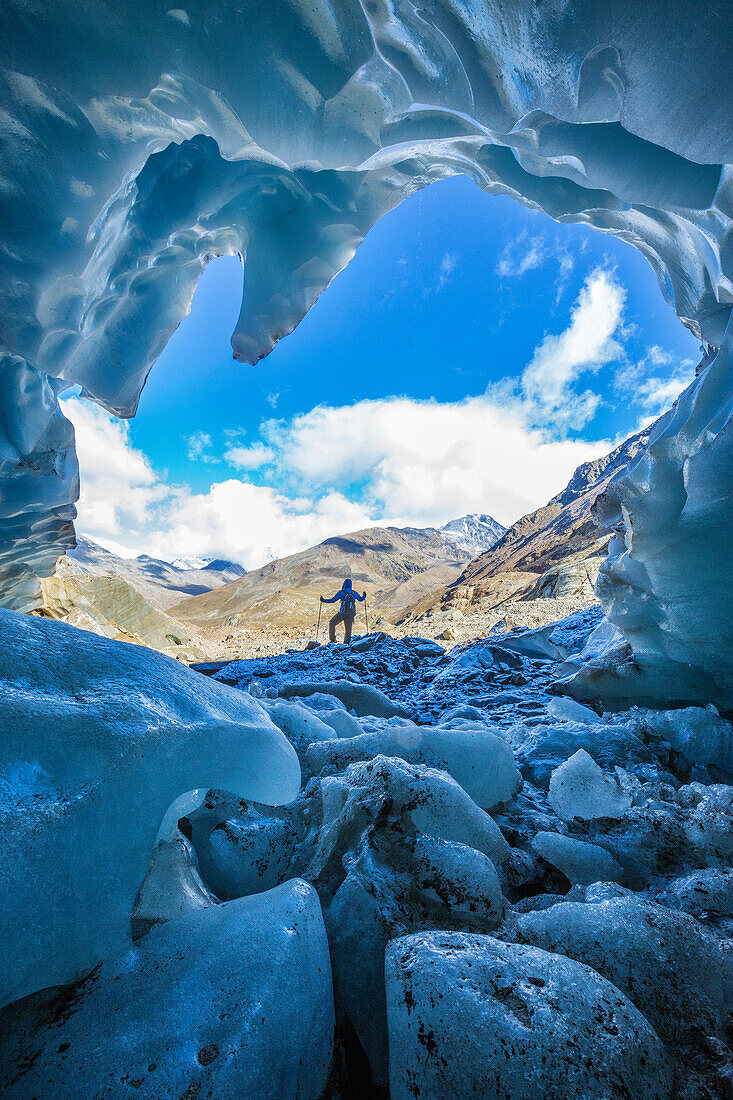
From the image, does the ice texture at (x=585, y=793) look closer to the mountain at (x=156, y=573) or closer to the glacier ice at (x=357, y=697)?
the glacier ice at (x=357, y=697)

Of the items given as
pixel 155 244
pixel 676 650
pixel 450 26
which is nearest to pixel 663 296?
pixel 450 26

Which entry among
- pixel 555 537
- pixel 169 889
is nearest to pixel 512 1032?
pixel 169 889

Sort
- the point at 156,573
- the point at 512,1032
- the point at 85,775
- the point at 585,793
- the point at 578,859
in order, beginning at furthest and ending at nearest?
the point at 156,573
the point at 585,793
the point at 578,859
the point at 85,775
the point at 512,1032

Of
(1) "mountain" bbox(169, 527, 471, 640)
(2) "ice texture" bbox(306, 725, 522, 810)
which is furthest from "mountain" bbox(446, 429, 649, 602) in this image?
(2) "ice texture" bbox(306, 725, 522, 810)

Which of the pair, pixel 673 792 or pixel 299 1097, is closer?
pixel 299 1097

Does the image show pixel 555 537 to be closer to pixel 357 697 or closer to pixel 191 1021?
pixel 357 697

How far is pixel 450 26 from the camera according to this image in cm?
198

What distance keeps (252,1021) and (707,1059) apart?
92cm

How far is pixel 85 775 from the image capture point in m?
0.95

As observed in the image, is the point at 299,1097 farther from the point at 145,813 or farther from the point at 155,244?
the point at 155,244

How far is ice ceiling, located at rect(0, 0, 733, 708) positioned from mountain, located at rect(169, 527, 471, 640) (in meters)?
26.3

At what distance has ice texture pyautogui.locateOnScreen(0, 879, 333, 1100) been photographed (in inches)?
28.5

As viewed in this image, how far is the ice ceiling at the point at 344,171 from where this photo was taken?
1881 mm

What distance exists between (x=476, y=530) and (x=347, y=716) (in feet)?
462
